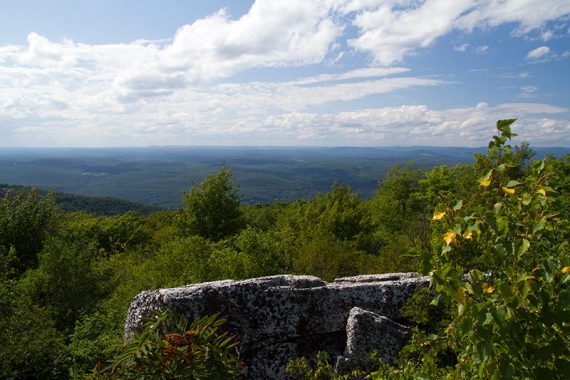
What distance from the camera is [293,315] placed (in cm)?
830

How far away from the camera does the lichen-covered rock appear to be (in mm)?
7695

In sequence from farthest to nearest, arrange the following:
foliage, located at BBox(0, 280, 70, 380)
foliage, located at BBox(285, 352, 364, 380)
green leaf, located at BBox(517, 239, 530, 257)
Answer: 1. foliage, located at BBox(0, 280, 70, 380)
2. foliage, located at BBox(285, 352, 364, 380)
3. green leaf, located at BBox(517, 239, 530, 257)

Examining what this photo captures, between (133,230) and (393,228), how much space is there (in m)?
25.7

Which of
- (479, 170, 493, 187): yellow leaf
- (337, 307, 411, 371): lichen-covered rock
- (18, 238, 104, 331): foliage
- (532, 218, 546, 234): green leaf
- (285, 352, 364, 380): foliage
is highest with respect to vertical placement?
(479, 170, 493, 187): yellow leaf

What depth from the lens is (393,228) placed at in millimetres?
40688

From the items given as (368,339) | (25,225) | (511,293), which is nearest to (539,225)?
(511,293)

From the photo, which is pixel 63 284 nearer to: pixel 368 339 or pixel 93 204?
pixel 368 339

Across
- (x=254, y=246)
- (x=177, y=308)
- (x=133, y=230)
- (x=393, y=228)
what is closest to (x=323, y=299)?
(x=177, y=308)

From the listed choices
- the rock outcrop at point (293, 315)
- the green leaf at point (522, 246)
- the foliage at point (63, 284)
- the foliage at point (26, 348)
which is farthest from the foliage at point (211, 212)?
the green leaf at point (522, 246)

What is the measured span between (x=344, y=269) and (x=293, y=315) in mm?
10679

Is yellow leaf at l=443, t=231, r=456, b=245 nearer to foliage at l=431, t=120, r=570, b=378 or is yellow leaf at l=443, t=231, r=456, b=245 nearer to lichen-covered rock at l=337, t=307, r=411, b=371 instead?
foliage at l=431, t=120, r=570, b=378

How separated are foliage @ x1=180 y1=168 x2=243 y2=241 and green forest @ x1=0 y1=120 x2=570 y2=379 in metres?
0.09

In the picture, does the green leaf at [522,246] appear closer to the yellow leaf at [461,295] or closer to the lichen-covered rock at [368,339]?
the yellow leaf at [461,295]

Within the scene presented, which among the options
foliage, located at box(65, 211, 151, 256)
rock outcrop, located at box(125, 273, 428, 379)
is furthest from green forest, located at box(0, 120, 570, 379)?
rock outcrop, located at box(125, 273, 428, 379)
